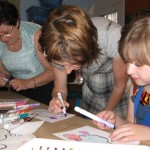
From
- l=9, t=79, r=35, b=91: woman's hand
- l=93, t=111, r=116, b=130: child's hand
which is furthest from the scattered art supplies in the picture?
l=9, t=79, r=35, b=91: woman's hand

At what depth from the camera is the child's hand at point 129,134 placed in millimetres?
779

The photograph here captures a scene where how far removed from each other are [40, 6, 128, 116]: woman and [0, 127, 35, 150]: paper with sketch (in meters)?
0.28

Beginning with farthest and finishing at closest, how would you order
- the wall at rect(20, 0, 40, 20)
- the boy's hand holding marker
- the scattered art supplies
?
the wall at rect(20, 0, 40, 20)
the boy's hand holding marker
the scattered art supplies

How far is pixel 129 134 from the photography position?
787mm

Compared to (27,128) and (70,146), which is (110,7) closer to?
(27,128)

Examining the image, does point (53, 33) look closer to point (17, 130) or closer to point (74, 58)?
Result: point (74, 58)

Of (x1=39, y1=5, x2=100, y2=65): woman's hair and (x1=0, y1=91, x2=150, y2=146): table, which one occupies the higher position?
(x1=39, y1=5, x2=100, y2=65): woman's hair

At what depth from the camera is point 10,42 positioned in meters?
1.41

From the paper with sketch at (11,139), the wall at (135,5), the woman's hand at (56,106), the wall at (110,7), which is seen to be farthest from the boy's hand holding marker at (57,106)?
the wall at (110,7)

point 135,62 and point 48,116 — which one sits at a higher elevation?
point 135,62

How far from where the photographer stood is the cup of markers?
37.1 inches

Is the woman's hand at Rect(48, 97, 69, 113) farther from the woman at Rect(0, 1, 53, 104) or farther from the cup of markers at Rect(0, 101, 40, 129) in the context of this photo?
the woman at Rect(0, 1, 53, 104)

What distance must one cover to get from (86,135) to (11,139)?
21 centimetres

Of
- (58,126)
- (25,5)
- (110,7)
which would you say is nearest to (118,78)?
(58,126)
